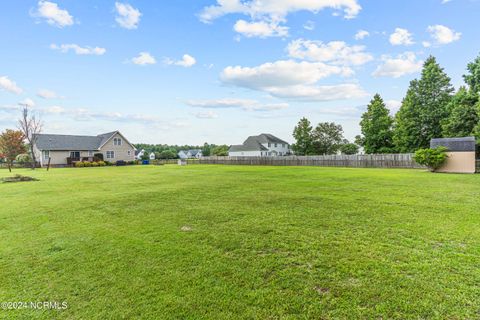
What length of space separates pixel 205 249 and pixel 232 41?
17791 mm

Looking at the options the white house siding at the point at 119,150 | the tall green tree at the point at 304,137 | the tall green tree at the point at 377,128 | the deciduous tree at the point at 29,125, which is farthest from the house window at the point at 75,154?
the tall green tree at the point at 377,128

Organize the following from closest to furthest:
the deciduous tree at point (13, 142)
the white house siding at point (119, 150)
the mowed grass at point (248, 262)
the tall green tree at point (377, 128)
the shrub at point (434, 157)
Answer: the mowed grass at point (248, 262) → the shrub at point (434, 157) → the tall green tree at point (377, 128) → the deciduous tree at point (13, 142) → the white house siding at point (119, 150)

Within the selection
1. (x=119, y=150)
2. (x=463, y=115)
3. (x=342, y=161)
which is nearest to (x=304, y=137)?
(x=342, y=161)

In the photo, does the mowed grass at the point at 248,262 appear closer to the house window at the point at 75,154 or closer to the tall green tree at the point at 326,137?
the house window at the point at 75,154

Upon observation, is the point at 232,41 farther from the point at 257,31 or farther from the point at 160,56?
the point at 160,56


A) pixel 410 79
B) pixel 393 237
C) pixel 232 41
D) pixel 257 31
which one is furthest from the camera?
pixel 410 79

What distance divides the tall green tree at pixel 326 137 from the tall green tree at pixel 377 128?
9.22 metres

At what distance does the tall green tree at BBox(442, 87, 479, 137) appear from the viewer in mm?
19906

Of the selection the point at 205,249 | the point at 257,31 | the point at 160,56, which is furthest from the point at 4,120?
the point at 205,249

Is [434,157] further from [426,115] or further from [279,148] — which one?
[279,148]

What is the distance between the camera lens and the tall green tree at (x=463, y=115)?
19.9 metres

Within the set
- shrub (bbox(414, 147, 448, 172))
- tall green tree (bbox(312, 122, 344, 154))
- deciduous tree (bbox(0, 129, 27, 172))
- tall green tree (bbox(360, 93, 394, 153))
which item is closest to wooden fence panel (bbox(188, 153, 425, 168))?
shrub (bbox(414, 147, 448, 172))

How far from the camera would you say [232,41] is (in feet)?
59.3

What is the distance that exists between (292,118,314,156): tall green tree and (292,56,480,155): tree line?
875 centimetres
